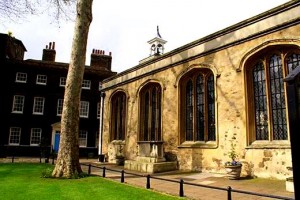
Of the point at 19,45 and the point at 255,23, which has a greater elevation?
the point at 19,45

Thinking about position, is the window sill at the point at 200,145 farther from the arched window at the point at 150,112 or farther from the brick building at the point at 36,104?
the brick building at the point at 36,104

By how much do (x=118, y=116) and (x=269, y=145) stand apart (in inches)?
539

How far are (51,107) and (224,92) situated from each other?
23.4 meters

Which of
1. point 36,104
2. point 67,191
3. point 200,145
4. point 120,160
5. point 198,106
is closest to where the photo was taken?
point 67,191

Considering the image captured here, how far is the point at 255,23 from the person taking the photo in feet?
38.9

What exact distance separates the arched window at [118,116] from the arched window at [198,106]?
719 cm

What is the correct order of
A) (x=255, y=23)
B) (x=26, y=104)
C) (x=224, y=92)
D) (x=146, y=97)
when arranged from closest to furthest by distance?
(x=255, y=23) < (x=224, y=92) < (x=146, y=97) < (x=26, y=104)

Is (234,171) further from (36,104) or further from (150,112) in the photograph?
(36,104)

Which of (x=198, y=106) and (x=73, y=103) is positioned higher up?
(x=198, y=106)

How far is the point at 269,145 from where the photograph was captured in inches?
420

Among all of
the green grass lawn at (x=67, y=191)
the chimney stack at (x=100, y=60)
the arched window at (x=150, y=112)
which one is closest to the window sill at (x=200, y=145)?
the arched window at (x=150, y=112)

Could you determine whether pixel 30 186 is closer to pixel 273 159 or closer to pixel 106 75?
pixel 273 159

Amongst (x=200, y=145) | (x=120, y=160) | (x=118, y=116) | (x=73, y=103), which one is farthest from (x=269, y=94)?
(x=118, y=116)

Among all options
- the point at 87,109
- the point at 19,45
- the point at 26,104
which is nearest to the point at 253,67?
the point at 87,109
